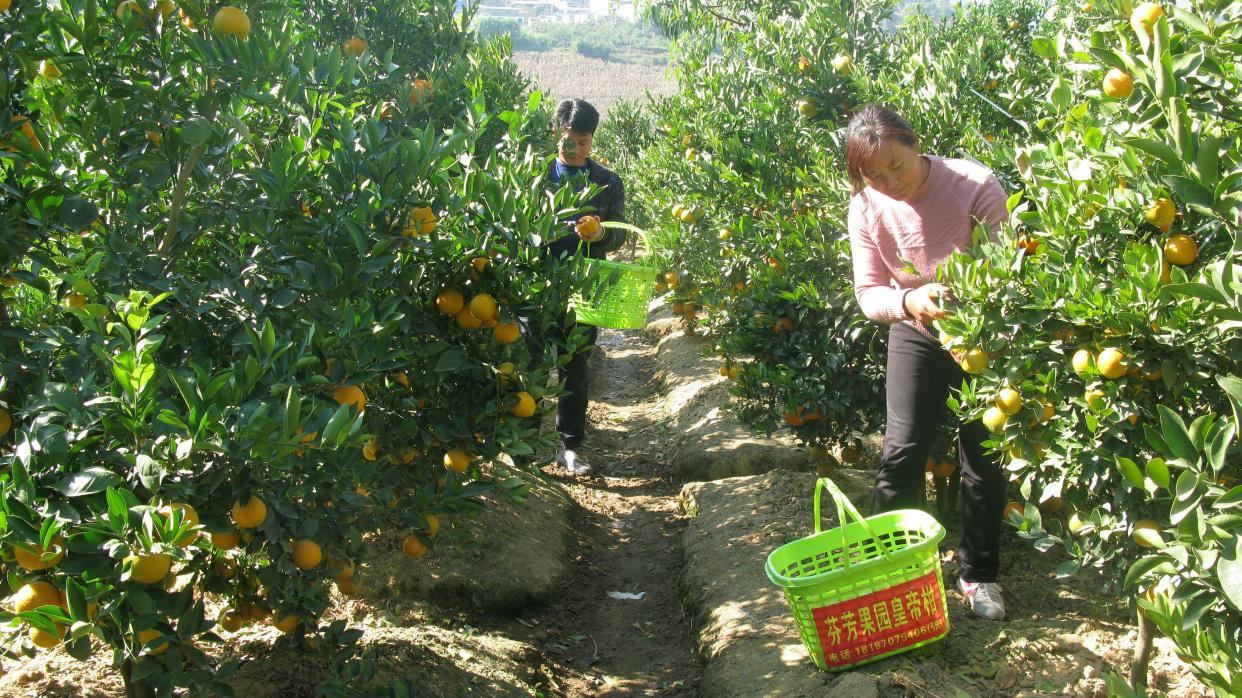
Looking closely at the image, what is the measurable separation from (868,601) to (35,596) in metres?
2.03

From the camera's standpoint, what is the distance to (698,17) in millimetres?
8984

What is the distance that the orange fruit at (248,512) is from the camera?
177 cm

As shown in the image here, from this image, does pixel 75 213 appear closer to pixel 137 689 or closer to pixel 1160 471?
pixel 137 689

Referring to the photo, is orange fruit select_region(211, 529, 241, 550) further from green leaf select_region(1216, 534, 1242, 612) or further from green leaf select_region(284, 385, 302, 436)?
green leaf select_region(1216, 534, 1242, 612)

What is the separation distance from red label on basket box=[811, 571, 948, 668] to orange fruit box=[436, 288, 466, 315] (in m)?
1.31

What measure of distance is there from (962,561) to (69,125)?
287cm

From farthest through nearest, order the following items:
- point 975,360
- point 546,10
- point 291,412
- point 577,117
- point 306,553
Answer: point 546,10 < point 577,117 < point 975,360 < point 306,553 < point 291,412

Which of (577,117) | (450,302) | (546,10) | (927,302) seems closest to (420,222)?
(450,302)

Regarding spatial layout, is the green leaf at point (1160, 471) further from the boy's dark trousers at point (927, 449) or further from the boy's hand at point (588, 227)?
the boy's hand at point (588, 227)

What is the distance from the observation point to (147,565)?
1.55 meters

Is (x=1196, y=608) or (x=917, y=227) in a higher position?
(x=917, y=227)

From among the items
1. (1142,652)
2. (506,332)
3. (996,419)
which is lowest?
(1142,652)

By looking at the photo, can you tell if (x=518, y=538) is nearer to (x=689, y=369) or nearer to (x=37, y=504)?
(x=37, y=504)

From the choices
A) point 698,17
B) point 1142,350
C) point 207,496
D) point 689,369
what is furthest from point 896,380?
point 698,17
